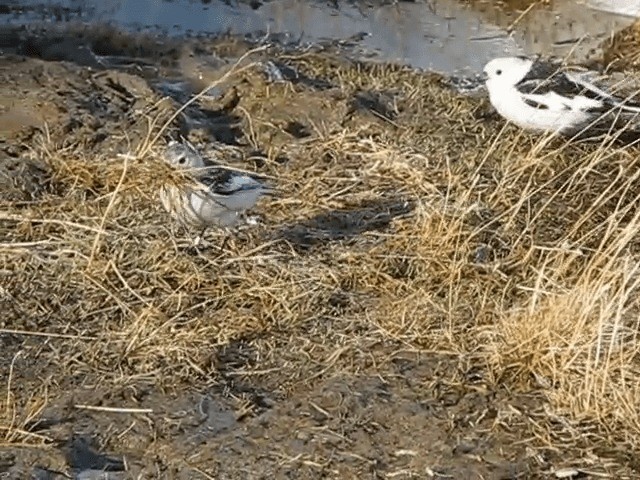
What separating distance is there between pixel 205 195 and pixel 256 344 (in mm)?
893

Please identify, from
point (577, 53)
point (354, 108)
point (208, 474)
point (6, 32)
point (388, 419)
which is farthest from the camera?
point (577, 53)

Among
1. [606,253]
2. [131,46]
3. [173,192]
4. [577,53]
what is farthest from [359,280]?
[577,53]

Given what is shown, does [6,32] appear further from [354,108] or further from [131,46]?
[354,108]

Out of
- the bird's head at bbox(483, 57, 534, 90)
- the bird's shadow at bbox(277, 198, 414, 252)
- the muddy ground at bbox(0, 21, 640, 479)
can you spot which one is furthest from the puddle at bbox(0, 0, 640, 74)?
the bird's shadow at bbox(277, 198, 414, 252)

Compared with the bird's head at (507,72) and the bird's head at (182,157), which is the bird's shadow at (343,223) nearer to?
the bird's head at (182,157)

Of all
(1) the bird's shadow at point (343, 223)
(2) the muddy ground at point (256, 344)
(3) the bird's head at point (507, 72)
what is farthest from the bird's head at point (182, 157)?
(3) the bird's head at point (507, 72)

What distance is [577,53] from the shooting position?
33.9 ft

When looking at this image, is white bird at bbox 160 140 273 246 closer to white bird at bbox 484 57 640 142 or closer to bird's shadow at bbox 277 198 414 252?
bird's shadow at bbox 277 198 414 252

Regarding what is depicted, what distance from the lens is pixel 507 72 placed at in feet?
25.4

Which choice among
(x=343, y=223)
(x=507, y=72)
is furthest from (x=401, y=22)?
(x=343, y=223)

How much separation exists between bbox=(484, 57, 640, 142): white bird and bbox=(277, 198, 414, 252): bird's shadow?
3.38 feet

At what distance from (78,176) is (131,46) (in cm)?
298

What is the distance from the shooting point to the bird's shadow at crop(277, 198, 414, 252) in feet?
21.2

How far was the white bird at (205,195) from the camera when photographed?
5988mm
